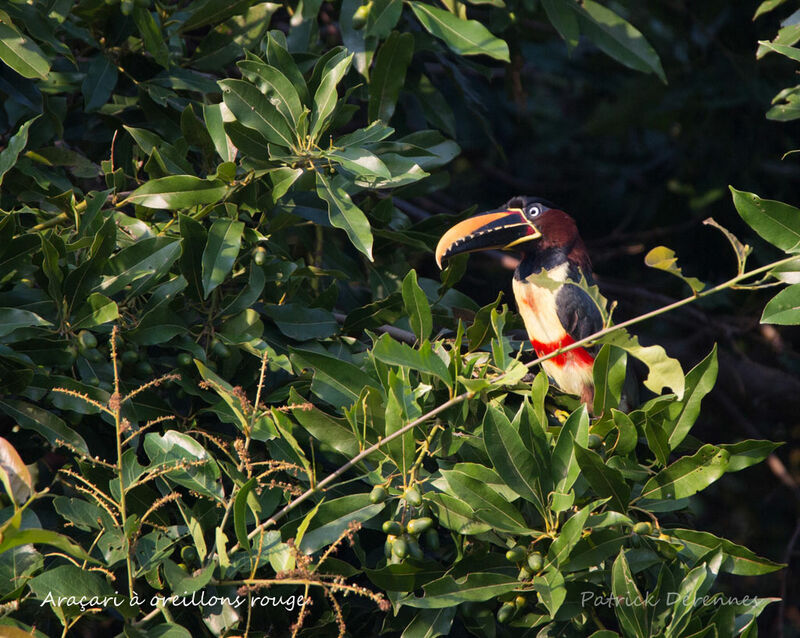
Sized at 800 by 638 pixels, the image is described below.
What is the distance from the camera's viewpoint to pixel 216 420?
7.93 feet

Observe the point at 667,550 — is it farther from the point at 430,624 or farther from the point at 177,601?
the point at 177,601

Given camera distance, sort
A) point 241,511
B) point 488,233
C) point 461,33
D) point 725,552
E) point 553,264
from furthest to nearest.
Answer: point 553,264 → point 488,233 → point 461,33 → point 725,552 → point 241,511

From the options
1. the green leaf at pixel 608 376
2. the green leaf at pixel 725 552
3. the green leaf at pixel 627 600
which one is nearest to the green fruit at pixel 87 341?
the green leaf at pixel 608 376

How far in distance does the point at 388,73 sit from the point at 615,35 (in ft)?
3.06

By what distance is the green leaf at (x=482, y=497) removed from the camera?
185 cm

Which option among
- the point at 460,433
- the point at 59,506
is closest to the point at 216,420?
the point at 59,506

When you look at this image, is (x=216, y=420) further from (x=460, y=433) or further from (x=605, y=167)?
(x=605, y=167)

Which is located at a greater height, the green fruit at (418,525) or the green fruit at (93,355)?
the green fruit at (93,355)

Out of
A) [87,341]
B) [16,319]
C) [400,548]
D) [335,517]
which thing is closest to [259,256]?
[87,341]

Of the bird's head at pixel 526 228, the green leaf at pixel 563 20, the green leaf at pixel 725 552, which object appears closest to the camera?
the green leaf at pixel 725 552

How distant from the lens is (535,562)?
6.06ft

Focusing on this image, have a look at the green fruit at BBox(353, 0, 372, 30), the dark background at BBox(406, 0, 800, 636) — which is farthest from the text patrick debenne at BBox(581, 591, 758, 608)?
the dark background at BBox(406, 0, 800, 636)

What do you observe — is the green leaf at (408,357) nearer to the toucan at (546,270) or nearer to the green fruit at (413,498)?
the green fruit at (413,498)

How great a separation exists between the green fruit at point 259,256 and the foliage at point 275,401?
4 cm
